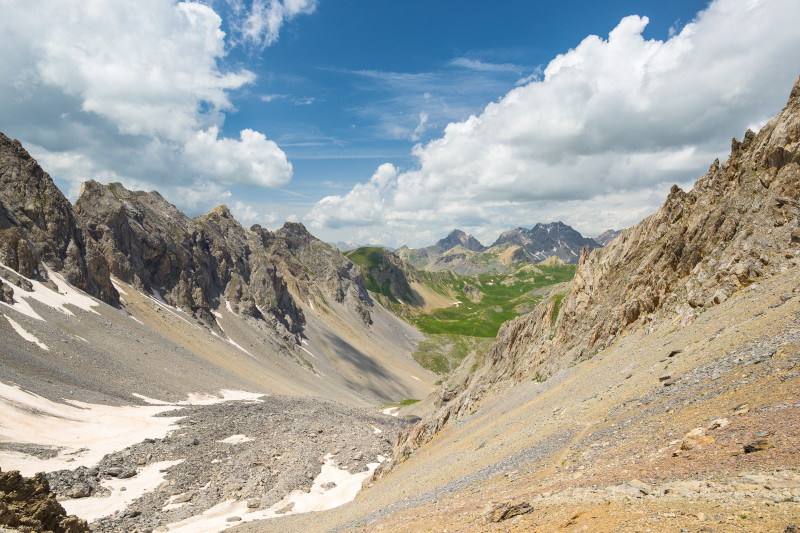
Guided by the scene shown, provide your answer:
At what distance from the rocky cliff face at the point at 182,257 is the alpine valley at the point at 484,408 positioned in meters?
13.1

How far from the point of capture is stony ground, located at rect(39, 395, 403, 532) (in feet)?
129

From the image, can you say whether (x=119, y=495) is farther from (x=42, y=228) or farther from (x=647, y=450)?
(x=42, y=228)

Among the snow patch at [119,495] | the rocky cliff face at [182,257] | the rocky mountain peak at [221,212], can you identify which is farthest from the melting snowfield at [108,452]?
the rocky mountain peak at [221,212]

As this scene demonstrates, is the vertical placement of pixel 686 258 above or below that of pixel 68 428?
above

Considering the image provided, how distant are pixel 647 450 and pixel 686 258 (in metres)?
29.9

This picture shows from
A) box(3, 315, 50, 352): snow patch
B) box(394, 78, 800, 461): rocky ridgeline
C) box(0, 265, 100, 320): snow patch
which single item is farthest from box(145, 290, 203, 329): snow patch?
box(394, 78, 800, 461): rocky ridgeline

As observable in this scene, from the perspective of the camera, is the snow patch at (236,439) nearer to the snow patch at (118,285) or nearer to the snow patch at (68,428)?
the snow patch at (68,428)

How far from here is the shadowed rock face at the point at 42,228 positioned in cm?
8838

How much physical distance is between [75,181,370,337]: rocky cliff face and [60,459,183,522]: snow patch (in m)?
89.3

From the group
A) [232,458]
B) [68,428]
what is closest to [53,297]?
[68,428]

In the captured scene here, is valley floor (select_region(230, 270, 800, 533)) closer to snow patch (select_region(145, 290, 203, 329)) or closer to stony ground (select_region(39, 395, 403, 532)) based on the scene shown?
stony ground (select_region(39, 395, 403, 532))

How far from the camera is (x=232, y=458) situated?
53250mm

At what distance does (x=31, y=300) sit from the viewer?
259ft

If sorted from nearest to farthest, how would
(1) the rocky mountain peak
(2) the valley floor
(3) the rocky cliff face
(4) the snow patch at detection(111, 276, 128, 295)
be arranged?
1. (2) the valley floor
2. (4) the snow patch at detection(111, 276, 128, 295)
3. (3) the rocky cliff face
4. (1) the rocky mountain peak
